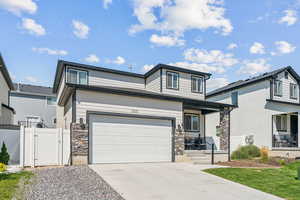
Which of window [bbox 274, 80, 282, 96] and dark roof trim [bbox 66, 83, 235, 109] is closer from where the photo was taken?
dark roof trim [bbox 66, 83, 235, 109]

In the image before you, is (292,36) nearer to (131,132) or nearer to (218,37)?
(218,37)

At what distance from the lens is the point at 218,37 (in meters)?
16.5

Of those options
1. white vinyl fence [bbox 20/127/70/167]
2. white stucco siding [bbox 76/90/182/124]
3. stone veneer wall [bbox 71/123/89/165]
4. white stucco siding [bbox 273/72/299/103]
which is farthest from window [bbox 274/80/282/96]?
white vinyl fence [bbox 20/127/70/167]

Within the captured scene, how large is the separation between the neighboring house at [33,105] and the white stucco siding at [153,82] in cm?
1222

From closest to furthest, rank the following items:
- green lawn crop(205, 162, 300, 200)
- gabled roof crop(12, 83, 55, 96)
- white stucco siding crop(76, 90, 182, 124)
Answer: green lawn crop(205, 162, 300, 200) < white stucco siding crop(76, 90, 182, 124) < gabled roof crop(12, 83, 55, 96)

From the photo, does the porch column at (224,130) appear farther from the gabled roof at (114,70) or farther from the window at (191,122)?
the gabled roof at (114,70)

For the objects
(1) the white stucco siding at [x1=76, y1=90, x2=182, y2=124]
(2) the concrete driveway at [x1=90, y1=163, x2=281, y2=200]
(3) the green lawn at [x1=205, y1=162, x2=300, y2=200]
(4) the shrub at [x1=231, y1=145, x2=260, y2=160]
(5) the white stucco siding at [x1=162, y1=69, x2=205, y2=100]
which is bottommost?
(4) the shrub at [x1=231, y1=145, x2=260, y2=160]

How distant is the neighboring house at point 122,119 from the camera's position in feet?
38.0

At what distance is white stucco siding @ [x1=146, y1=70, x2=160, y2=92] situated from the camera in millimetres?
18062

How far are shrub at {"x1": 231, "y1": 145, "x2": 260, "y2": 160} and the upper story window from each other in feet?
39.0

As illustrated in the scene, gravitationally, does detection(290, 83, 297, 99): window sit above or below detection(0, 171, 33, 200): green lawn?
above

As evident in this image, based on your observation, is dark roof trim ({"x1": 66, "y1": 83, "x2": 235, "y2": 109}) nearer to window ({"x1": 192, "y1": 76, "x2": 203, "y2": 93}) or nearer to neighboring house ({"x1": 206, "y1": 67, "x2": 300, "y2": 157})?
window ({"x1": 192, "y1": 76, "x2": 203, "y2": 93})

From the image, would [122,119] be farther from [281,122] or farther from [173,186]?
[281,122]

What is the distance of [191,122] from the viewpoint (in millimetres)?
18594
